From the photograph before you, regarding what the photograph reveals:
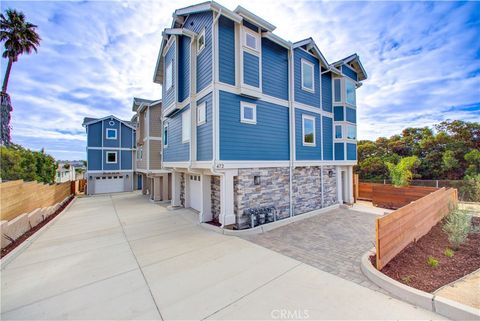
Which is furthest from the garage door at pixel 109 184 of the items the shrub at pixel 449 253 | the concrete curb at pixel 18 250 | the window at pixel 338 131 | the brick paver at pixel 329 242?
the shrub at pixel 449 253

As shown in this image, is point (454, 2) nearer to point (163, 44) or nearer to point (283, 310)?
point (283, 310)

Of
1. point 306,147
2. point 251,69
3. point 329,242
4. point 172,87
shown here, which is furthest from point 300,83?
point 329,242

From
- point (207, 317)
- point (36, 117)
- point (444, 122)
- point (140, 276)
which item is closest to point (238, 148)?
point (140, 276)

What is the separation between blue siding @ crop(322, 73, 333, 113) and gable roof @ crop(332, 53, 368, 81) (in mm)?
909

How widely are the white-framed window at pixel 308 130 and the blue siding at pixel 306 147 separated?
0.65 feet

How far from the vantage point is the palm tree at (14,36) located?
16.3 meters

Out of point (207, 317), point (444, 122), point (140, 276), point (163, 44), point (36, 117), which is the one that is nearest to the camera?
point (207, 317)

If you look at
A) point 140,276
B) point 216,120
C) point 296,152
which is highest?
point 216,120

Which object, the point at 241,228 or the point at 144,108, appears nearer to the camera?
the point at 241,228

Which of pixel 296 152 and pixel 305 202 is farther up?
pixel 296 152

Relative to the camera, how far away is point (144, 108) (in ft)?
49.5

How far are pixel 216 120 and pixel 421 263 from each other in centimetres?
639

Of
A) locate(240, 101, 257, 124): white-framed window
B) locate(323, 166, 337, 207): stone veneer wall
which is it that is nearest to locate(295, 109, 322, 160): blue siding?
locate(323, 166, 337, 207): stone veneer wall

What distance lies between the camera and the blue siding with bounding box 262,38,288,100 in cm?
798
